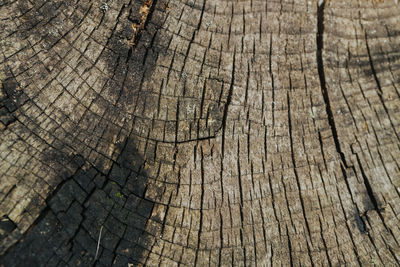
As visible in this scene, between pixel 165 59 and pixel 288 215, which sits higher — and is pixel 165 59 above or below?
above

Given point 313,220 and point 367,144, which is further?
point 367,144

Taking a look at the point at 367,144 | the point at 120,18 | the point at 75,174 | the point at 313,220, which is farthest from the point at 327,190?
the point at 120,18

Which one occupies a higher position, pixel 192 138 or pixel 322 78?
pixel 322 78

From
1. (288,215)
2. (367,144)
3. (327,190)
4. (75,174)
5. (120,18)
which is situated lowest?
(75,174)

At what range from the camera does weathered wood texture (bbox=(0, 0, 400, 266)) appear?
224 cm

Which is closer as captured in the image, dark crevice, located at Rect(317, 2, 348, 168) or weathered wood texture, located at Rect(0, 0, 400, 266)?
weathered wood texture, located at Rect(0, 0, 400, 266)

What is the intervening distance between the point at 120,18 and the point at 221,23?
69 cm

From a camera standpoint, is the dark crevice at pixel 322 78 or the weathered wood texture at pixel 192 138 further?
the dark crevice at pixel 322 78

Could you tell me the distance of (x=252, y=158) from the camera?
2.51 meters

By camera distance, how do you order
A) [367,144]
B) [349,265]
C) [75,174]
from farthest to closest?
[367,144], [349,265], [75,174]

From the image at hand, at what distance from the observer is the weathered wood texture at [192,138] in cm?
224

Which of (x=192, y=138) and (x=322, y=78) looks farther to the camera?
(x=322, y=78)

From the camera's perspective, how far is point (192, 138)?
2492 mm

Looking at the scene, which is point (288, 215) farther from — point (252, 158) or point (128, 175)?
point (128, 175)
